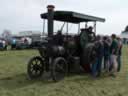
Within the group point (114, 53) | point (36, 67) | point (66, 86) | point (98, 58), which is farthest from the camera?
point (114, 53)

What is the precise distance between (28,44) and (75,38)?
639 inches

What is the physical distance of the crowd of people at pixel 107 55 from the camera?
802 centimetres

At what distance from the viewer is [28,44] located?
24.1 m

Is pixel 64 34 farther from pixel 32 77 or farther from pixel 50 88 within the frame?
pixel 50 88

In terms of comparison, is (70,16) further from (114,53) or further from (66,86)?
(66,86)

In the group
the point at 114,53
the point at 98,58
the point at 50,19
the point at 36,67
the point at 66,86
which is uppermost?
the point at 50,19

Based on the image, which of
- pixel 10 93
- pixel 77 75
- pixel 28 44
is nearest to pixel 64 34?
pixel 77 75

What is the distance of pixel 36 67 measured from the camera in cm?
768

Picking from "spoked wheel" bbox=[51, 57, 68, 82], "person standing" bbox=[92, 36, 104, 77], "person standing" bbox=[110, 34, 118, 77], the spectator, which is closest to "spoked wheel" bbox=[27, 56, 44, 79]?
"spoked wheel" bbox=[51, 57, 68, 82]

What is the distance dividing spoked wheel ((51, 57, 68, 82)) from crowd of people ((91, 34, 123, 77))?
1.10 metres

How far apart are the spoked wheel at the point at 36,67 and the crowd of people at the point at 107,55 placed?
1.69 metres

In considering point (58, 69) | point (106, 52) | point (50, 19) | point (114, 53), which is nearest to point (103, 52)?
point (106, 52)

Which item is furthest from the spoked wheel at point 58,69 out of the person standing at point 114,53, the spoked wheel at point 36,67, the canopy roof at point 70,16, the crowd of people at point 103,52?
the person standing at point 114,53

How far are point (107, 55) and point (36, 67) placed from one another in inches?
94.3
